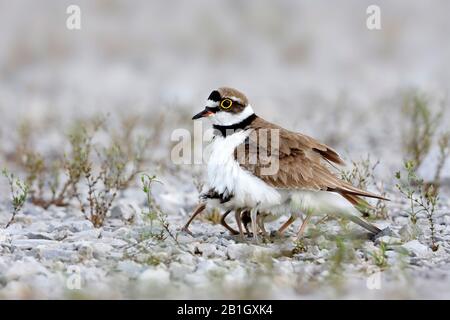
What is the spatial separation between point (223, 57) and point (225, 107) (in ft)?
41.0

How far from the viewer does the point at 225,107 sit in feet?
A: 20.5

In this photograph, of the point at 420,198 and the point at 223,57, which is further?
the point at 223,57

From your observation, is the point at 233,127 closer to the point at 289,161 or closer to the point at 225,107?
the point at 225,107

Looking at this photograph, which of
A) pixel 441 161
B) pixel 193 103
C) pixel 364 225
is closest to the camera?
pixel 364 225

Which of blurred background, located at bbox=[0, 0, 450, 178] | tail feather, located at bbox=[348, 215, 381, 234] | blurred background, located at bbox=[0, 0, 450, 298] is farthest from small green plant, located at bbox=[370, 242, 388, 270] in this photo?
blurred background, located at bbox=[0, 0, 450, 178]

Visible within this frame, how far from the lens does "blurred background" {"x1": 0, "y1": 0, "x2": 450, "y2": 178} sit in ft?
48.4

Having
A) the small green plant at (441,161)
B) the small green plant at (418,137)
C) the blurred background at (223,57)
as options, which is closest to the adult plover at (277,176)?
the small green plant at (441,161)

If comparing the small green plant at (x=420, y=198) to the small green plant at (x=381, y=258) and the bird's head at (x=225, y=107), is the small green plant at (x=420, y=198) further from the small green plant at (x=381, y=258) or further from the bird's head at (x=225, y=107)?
the bird's head at (x=225, y=107)

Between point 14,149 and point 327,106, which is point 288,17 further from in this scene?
point 14,149

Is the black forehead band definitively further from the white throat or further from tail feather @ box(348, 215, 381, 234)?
tail feather @ box(348, 215, 381, 234)

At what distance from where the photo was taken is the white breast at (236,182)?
5848mm

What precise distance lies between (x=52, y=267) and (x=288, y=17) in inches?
617

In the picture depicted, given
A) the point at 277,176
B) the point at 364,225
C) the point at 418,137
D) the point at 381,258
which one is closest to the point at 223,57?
the point at 418,137

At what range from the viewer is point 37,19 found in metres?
18.9
